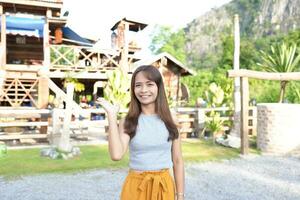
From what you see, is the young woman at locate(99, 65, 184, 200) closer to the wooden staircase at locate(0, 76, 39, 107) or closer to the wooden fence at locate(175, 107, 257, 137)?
the wooden fence at locate(175, 107, 257, 137)

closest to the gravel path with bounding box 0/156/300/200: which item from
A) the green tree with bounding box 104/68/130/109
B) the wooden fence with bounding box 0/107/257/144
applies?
the wooden fence with bounding box 0/107/257/144

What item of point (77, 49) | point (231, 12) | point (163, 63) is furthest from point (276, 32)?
point (77, 49)

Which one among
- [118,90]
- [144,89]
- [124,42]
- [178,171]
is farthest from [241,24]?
[144,89]

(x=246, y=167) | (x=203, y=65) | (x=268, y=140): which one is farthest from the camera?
(x=203, y=65)

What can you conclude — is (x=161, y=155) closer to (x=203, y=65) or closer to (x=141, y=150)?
(x=141, y=150)

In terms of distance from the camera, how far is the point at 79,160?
7.91m

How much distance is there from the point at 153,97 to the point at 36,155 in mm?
6908

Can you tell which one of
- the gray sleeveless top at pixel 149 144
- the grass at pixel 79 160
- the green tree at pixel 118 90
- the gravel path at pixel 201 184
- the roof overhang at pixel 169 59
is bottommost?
the gravel path at pixel 201 184

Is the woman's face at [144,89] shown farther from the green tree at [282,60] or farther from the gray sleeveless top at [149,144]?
the green tree at [282,60]

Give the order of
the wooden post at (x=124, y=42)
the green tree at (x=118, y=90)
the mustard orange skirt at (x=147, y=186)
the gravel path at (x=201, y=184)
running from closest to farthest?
the mustard orange skirt at (x=147, y=186)
the gravel path at (x=201, y=184)
the green tree at (x=118, y=90)
the wooden post at (x=124, y=42)

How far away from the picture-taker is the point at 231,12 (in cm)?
10494

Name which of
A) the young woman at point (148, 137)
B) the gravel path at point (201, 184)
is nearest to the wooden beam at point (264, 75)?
the gravel path at point (201, 184)

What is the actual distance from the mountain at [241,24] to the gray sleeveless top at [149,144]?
6824 cm

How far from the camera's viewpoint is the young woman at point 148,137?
2.12 m
